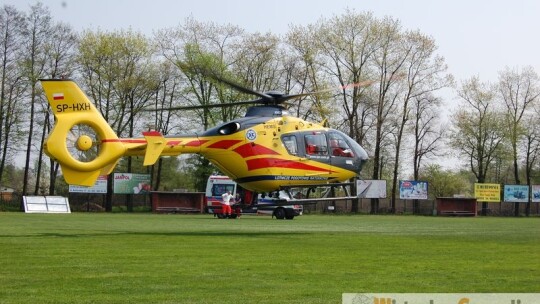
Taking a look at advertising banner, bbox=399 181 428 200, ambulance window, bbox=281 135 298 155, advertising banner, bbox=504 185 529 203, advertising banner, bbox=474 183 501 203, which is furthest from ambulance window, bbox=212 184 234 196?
ambulance window, bbox=281 135 298 155

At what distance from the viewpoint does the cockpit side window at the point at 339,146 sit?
30.9 metres

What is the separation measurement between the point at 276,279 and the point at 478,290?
320cm

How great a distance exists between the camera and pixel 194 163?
84.9 metres

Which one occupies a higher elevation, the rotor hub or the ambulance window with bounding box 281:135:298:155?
the ambulance window with bounding box 281:135:298:155

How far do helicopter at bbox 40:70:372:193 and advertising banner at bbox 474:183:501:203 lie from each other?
54.5 metres

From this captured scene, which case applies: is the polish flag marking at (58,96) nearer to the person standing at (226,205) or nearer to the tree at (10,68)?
the person standing at (226,205)

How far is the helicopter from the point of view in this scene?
26484mm

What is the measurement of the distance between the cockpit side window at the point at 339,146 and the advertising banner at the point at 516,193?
56976 millimetres

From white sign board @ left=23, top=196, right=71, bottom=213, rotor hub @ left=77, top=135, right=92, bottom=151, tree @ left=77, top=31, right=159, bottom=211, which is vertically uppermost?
tree @ left=77, top=31, right=159, bottom=211

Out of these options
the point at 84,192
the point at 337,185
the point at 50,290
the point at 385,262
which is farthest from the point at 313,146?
the point at 84,192

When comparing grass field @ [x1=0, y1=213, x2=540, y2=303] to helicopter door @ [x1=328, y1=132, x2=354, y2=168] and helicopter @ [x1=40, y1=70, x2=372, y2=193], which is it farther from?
helicopter door @ [x1=328, y1=132, x2=354, y2=168]

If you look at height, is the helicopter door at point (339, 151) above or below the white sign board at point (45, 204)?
above

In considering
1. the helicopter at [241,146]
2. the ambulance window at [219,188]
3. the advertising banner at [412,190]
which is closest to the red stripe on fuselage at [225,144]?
the helicopter at [241,146]

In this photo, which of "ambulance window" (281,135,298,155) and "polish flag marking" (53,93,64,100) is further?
"ambulance window" (281,135,298,155)
